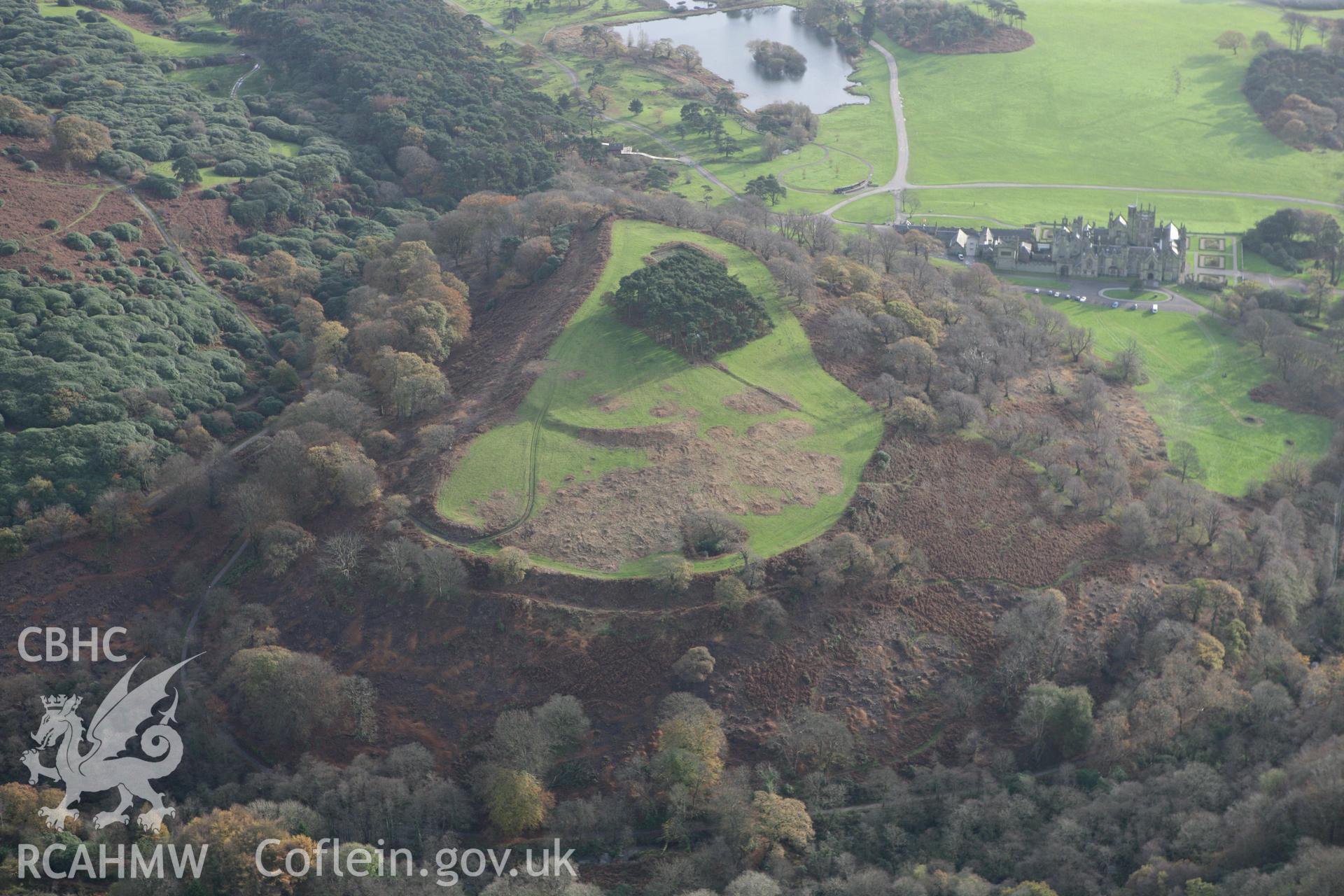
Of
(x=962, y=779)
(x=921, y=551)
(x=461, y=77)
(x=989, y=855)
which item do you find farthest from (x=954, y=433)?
(x=461, y=77)

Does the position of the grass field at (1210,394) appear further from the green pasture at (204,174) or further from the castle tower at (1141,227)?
the green pasture at (204,174)

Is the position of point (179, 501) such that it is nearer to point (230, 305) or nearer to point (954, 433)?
point (230, 305)

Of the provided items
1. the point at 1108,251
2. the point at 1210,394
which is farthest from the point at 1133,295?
the point at 1210,394

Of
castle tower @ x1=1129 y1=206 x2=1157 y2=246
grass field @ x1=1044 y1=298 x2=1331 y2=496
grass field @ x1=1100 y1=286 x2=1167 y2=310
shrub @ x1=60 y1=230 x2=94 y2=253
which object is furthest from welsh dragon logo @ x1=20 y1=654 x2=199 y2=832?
castle tower @ x1=1129 y1=206 x2=1157 y2=246

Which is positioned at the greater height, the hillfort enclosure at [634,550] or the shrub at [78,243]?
the shrub at [78,243]

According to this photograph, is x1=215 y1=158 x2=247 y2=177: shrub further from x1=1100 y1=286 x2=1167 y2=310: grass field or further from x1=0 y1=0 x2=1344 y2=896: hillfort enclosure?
x1=1100 y1=286 x2=1167 y2=310: grass field

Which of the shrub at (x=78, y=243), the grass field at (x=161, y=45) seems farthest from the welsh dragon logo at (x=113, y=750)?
the grass field at (x=161, y=45)
